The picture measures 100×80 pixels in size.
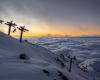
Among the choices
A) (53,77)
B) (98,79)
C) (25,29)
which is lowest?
(98,79)

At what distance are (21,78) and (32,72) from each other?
3.40 metres

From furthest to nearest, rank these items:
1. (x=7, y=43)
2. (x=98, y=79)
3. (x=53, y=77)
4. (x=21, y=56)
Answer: (x=98, y=79) → (x=7, y=43) → (x=21, y=56) → (x=53, y=77)

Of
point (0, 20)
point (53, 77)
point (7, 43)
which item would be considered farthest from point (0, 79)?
point (0, 20)

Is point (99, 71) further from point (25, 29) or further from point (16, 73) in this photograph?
point (16, 73)

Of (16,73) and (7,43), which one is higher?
(7,43)

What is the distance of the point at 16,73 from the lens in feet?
89.5

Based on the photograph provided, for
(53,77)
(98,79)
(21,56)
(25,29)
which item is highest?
(25,29)

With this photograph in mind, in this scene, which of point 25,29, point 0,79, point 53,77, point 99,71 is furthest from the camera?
point 99,71

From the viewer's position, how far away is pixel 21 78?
2611cm

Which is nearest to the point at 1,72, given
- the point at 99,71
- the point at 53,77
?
the point at 53,77

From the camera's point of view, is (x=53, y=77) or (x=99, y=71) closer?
(x=53, y=77)

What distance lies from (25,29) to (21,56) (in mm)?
26062

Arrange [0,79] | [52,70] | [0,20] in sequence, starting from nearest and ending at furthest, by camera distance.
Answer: [0,79] → [52,70] → [0,20]

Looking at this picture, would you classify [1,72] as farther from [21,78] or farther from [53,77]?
[53,77]
